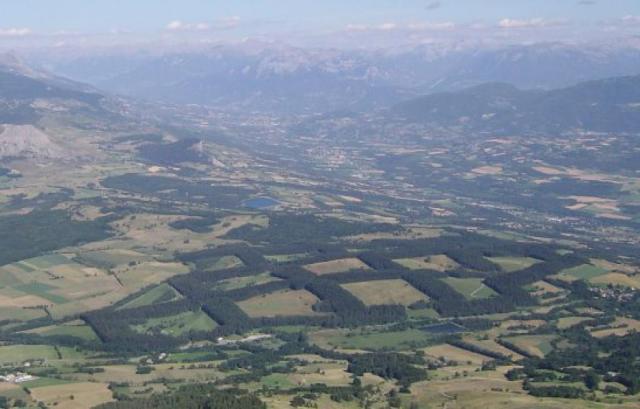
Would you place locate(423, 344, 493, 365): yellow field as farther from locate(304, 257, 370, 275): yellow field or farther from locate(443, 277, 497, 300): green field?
locate(304, 257, 370, 275): yellow field

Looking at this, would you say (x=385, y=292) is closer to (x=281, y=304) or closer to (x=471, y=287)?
(x=471, y=287)

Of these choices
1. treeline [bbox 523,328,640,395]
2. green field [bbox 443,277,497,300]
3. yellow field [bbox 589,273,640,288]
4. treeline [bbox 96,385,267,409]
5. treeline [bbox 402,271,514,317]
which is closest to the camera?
treeline [bbox 96,385,267,409]

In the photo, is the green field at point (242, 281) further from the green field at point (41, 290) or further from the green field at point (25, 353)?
the green field at point (25, 353)

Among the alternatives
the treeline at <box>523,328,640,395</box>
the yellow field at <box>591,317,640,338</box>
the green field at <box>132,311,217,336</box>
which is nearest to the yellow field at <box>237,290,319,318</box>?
the green field at <box>132,311,217,336</box>

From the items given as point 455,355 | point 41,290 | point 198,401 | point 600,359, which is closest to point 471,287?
point 455,355

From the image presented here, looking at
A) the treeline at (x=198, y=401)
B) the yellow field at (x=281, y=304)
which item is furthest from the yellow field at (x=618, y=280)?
the treeline at (x=198, y=401)

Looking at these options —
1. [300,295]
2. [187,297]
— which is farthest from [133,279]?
[300,295]

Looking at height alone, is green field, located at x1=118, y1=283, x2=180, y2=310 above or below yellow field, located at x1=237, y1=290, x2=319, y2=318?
above
